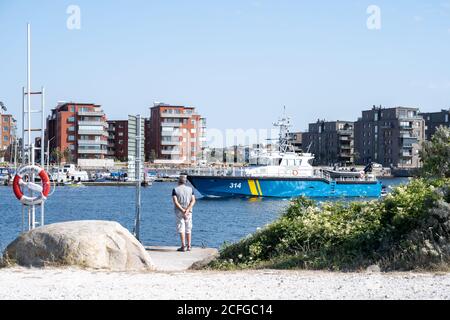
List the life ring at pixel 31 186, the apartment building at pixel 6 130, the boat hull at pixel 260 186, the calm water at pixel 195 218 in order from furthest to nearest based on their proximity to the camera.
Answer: the apartment building at pixel 6 130 < the boat hull at pixel 260 186 < the calm water at pixel 195 218 < the life ring at pixel 31 186

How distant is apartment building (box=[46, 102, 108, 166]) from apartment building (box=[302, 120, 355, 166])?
4835 centimetres

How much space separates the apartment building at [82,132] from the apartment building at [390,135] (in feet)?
182

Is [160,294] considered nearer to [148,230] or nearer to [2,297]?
[2,297]

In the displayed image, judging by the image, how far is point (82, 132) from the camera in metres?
132

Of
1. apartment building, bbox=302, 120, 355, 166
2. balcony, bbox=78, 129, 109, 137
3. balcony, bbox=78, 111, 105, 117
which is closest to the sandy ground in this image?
balcony, bbox=78, 129, 109, 137

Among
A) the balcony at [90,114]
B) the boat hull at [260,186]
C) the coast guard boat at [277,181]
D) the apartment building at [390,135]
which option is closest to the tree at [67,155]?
the balcony at [90,114]

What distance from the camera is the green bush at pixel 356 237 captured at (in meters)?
10.6

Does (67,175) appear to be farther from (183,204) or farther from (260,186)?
(183,204)

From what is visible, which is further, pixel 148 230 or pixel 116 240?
pixel 148 230

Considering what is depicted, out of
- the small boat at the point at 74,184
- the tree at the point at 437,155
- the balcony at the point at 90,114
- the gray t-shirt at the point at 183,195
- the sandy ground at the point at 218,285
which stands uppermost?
the balcony at the point at 90,114

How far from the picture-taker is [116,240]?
36.3 ft

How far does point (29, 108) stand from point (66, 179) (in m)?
91.9

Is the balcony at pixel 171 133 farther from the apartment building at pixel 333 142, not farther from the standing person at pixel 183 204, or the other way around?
the standing person at pixel 183 204

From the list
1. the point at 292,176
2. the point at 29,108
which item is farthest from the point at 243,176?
the point at 29,108
